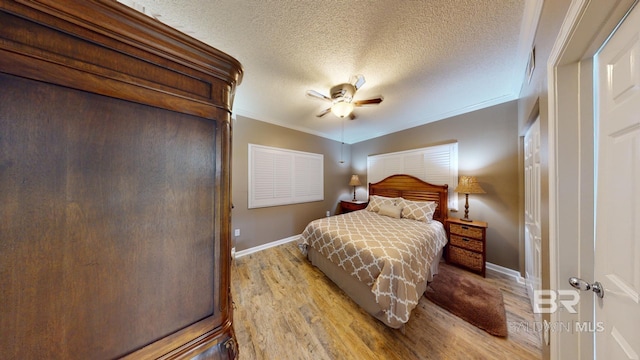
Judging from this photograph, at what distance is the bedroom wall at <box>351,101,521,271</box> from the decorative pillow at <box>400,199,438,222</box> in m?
0.43

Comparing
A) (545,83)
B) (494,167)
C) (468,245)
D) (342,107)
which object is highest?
(342,107)

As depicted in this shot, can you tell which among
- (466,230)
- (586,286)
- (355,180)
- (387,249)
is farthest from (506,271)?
(355,180)

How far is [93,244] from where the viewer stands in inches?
18.3

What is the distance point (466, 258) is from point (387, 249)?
1520 millimetres

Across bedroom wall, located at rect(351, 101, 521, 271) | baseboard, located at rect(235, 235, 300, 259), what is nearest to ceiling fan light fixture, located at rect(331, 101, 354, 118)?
bedroom wall, located at rect(351, 101, 521, 271)

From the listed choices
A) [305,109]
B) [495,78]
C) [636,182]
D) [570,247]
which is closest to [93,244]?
[636,182]

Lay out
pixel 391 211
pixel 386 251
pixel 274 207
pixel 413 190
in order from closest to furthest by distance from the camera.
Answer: pixel 386 251
pixel 391 211
pixel 413 190
pixel 274 207

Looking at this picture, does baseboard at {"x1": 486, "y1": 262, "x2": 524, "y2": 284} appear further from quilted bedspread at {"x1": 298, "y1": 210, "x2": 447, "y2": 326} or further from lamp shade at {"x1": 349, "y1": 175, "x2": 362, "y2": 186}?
lamp shade at {"x1": 349, "y1": 175, "x2": 362, "y2": 186}

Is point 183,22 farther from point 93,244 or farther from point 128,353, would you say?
point 128,353

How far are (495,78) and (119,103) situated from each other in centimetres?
301

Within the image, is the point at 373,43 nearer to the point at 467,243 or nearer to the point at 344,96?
the point at 344,96

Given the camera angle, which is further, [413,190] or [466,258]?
[413,190]

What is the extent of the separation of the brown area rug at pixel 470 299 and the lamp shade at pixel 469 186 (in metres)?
1.08

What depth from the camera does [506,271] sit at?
233 centimetres
